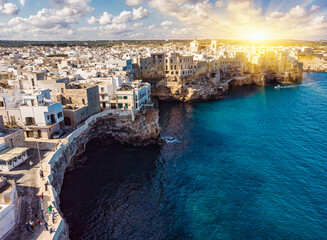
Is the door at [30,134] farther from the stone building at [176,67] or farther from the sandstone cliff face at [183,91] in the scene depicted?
the stone building at [176,67]

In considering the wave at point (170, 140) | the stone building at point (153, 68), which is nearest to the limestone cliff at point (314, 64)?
the stone building at point (153, 68)

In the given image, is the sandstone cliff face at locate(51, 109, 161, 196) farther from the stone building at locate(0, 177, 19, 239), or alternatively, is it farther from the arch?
the stone building at locate(0, 177, 19, 239)

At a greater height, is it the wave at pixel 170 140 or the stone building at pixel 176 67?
the stone building at pixel 176 67

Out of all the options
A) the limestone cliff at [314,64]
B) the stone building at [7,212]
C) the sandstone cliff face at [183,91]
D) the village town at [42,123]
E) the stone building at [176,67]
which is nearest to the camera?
the stone building at [7,212]

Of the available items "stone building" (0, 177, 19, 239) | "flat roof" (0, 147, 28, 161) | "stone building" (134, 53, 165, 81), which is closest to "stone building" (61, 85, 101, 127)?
"flat roof" (0, 147, 28, 161)

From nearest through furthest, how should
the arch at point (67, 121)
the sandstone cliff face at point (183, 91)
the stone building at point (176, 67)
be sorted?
the arch at point (67, 121)
the sandstone cliff face at point (183, 91)
the stone building at point (176, 67)

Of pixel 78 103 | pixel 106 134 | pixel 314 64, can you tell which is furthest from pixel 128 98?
pixel 314 64

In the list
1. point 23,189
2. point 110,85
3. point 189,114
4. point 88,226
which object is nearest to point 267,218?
Answer: point 88,226
